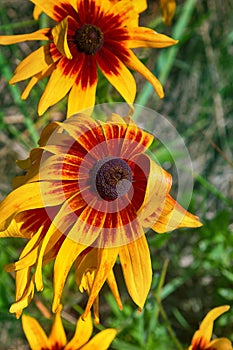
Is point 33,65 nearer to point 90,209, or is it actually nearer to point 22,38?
point 22,38

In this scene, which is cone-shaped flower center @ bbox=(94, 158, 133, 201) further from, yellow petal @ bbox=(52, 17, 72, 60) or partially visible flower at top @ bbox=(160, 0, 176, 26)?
partially visible flower at top @ bbox=(160, 0, 176, 26)

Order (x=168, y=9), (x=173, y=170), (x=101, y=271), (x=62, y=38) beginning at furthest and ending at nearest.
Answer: (x=173, y=170) < (x=168, y=9) < (x=62, y=38) < (x=101, y=271)

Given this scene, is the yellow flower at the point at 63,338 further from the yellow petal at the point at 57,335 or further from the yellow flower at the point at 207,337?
the yellow flower at the point at 207,337

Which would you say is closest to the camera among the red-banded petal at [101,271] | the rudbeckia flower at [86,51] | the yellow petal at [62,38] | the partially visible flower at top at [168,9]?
the red-banded petal at [101,271]

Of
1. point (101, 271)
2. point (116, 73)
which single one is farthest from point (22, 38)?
point (101, 271)

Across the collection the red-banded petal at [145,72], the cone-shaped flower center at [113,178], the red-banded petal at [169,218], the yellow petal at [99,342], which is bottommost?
the yellow petal at [99,342]

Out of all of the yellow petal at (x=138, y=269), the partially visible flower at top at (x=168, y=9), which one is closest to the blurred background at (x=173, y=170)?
the partially visible flower at top at (x=168, y=9)

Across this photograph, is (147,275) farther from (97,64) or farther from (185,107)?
(185,107)
